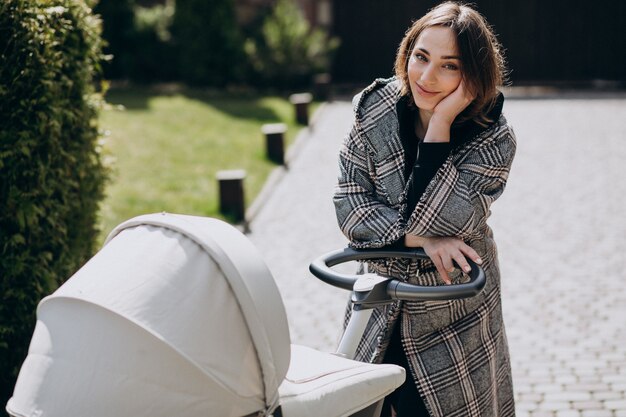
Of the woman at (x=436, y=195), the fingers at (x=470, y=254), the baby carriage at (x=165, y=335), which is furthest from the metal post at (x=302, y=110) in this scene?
the baby carriage at (x=165, y=335)

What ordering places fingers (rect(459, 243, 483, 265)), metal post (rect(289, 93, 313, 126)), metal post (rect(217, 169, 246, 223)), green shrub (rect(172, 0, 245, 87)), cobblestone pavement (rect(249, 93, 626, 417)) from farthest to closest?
1. green shrub (rect(172, 0, 245, 87))
2. metal post (rect(289, 93, 313, 126))
3. metal post (rect(217, 169, 246, 223))
4. cobblestone pavement (rect(249, 93, 626, 417))
5. fingers (rect(459, 243, 483, 265))

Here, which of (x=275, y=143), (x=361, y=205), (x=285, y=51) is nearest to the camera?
(x=361, y=205)

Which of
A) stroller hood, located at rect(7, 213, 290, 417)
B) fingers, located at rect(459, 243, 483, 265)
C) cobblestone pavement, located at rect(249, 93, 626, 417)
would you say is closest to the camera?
stroller hood, located at rect(7, 213, 290, 417)

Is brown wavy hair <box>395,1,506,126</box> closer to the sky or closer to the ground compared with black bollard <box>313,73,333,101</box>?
closer to the sky

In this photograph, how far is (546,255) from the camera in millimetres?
8219

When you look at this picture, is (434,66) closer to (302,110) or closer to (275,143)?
(275,143)

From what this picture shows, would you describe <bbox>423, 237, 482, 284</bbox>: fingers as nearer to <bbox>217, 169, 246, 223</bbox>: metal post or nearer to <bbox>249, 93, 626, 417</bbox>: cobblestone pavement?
<bbox>249, 93, 626, 417</bbox>: cobblestone pavement

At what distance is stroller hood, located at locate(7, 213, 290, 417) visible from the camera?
2.18m

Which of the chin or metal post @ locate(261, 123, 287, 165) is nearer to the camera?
the chin

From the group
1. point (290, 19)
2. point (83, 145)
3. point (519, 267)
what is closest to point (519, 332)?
point (519, 267)

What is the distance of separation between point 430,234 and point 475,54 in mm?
598

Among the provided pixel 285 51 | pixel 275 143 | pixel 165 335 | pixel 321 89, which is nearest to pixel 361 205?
pixel 165 335

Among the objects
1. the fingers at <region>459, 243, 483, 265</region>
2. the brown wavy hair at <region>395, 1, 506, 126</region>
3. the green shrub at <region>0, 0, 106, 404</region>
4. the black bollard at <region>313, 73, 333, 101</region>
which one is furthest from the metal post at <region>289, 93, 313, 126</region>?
the fingers at <region>459, 243, 483, 265</region>

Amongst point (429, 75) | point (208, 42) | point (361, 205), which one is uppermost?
point (429, 75)
